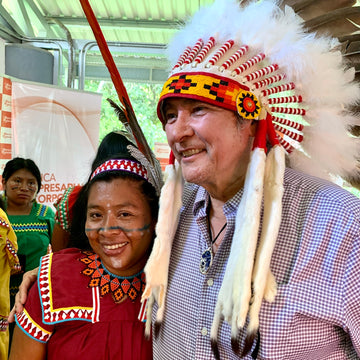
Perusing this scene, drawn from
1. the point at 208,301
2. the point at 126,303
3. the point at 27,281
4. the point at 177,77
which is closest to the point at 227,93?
the point at 177,77

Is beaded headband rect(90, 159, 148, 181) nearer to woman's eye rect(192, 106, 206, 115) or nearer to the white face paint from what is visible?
the white face paint

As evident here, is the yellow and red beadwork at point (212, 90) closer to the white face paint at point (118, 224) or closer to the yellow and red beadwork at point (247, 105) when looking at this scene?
the yellow and red beadwork at point (247, 105)

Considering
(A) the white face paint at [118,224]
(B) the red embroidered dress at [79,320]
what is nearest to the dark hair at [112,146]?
(A) the white face paint at [118,224]

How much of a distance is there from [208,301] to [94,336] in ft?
1.47

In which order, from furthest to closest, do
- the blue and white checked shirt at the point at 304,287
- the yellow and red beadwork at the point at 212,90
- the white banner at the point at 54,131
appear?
the white banner at the point at 54,131, the yellow and red beadwork at the point at 212,90, the blue and white checked shirt at the point at 304,287

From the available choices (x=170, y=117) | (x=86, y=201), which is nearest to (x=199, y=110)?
(x=170, y=117)

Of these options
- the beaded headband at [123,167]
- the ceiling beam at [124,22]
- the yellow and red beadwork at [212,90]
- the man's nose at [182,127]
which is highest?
the ceiling beam at [124,22]

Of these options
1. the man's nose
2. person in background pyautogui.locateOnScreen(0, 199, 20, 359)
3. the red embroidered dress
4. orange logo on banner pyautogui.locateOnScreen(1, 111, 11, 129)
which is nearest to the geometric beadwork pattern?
the red embroidered dress

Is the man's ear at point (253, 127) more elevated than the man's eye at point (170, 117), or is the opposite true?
the man's eye at point (170, 117)

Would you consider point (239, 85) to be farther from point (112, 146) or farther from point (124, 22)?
point (124, 22)

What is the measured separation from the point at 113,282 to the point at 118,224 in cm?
22

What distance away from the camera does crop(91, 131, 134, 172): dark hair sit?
162 cm

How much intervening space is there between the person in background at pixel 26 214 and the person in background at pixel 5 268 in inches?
11.3

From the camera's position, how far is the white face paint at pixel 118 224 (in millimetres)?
1417
